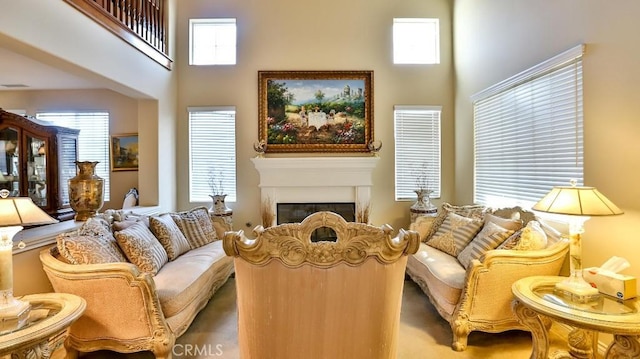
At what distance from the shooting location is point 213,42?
5129 millimetres

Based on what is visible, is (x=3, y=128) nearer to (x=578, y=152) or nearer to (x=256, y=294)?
(x=256, y=294)

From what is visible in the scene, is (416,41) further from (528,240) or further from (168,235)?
(168,235)

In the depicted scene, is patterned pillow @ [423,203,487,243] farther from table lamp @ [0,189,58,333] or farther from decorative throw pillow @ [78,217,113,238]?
table lamp @ [0,189,58,333]

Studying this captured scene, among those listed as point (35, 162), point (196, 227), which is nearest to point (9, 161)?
point (35, 162)

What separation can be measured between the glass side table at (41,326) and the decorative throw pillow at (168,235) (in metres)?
1.11

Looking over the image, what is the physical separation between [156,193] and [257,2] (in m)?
3.27

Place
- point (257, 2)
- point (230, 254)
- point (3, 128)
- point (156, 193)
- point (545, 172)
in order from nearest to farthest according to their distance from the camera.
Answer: point (230, 254)
point (545, 172)
point (3, 128)
point (156, 193)
point (257, 2)

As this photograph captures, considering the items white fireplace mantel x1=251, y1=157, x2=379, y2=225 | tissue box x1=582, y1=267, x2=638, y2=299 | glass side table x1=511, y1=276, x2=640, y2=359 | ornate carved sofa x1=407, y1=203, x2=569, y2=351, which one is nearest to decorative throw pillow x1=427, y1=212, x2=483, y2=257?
ornate carved sofa x1=407, y1=203, x2=569, y2=351

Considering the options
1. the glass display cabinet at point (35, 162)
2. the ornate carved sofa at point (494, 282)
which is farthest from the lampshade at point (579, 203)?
the glass display cabinet at point (35, 162)

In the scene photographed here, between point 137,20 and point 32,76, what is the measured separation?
1.62 metres

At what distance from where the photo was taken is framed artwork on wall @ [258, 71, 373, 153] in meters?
5.05

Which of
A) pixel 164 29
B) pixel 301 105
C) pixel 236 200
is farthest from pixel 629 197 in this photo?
pixel 164 29

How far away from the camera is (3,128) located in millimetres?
3939

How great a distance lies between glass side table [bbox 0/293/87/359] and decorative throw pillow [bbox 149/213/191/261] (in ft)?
3.63
